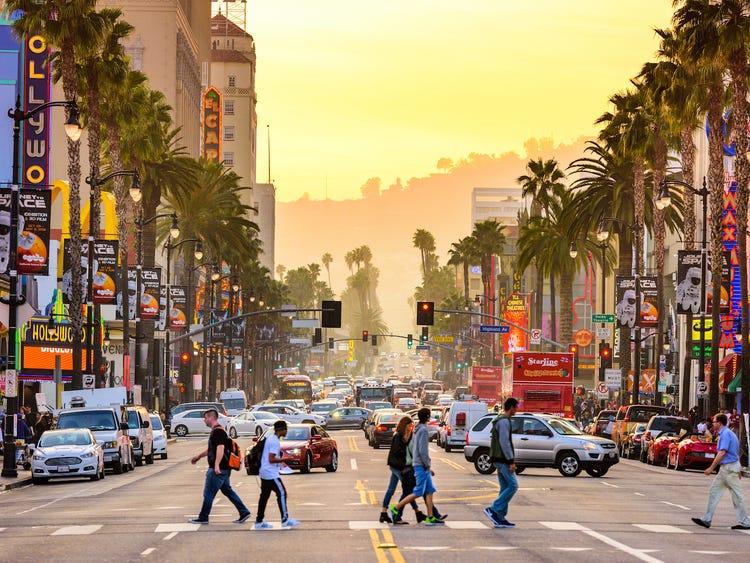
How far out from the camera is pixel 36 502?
34750 millimetres

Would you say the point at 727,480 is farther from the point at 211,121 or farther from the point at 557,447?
the point at 211,121

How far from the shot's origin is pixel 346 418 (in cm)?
9050

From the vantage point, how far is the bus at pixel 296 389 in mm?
135812

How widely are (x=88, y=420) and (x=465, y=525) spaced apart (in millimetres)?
23279

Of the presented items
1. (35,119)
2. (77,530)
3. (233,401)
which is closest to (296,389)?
(233,401)

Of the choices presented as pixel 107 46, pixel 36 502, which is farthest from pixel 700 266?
pixel 36 502

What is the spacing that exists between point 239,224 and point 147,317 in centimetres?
2850

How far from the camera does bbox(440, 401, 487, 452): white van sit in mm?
62719

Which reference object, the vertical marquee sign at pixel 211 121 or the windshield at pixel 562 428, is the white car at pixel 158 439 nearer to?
the windshield at pixel 562 428

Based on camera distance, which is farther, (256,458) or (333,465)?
(333,465)

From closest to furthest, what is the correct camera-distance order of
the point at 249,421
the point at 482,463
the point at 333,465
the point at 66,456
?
the point at 66,456
the point at 482,463
the point at 333,465
the point at 249,421

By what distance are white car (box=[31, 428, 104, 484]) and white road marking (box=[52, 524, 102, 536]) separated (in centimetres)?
1579

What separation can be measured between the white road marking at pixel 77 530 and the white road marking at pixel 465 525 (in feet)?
19.6

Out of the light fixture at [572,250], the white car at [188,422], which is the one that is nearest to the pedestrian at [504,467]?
the white car at [188,422]
